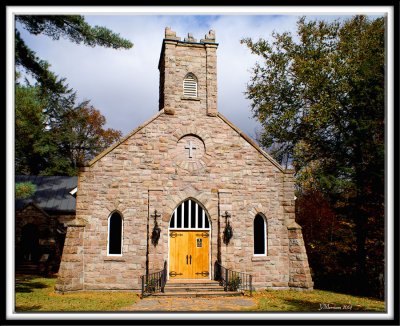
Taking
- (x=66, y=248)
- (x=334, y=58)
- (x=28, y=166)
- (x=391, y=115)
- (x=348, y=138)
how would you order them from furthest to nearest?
(x=28, y=166)
(x=334, y=58)
(x=348, y=138)
(x=66, y=248)
(x=391, y=115)

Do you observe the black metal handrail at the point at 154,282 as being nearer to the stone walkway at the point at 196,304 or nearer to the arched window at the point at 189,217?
the stone walkway at the point at 196,304

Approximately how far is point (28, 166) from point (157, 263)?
28.7 metres

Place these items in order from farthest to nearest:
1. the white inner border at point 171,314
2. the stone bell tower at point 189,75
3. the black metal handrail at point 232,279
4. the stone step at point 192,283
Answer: the stone bell tower at point 189,75 → the stone step at point 192,283 → the black metal handrail at point 232,279 → the white inner border at point 171,314

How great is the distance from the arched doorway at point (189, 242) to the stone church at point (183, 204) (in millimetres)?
42

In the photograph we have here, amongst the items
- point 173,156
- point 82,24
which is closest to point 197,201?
point 173,156

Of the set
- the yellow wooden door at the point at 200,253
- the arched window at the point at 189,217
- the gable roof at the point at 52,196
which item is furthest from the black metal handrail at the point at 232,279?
the gable roof at the point at 52,196

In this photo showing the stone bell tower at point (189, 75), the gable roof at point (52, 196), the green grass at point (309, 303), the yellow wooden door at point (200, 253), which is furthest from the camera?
the gable roof at point (52, 196)

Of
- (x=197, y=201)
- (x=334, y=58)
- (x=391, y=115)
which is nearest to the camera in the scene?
(x=391, y=115)

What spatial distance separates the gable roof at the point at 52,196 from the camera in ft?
88.9

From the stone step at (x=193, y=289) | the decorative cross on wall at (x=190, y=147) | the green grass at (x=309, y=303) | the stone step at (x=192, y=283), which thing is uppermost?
the decorative cross on wall at (x=190, y=147)

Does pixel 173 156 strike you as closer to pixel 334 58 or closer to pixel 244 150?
pixel 244 150

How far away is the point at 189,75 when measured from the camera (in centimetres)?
1786

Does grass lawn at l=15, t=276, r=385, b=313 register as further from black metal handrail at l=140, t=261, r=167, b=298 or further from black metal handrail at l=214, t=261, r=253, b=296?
black metal handrail at l=214, t=261, r=253, b=296

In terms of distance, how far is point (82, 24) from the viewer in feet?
44.6
